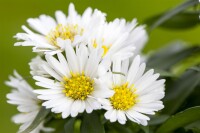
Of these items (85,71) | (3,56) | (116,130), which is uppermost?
(3,56)

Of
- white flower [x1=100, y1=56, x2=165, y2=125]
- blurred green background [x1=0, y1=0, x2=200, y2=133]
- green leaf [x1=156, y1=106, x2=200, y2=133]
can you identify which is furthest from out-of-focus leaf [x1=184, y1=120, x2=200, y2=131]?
blurred green background [x1=0, y1=0, x2=200, y2=133]

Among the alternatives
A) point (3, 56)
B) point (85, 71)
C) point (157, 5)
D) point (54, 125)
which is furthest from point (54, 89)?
point (157, 5)

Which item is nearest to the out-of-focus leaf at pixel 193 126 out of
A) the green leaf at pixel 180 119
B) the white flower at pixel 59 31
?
the green leaf at pixel 180 119

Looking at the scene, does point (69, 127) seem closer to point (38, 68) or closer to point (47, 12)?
point (38, 68)

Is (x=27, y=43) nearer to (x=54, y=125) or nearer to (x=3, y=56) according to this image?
(x=54, y=125)

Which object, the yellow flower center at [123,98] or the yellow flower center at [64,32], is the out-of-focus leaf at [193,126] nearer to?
the yellow flower center at [123,98]

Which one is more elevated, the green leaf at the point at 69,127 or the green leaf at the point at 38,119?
the green leaf at the point at 38,119

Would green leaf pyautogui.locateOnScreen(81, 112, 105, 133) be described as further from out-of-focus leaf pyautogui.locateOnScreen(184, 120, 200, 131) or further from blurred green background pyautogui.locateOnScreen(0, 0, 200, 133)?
blurred green background pyautogui.locateOnScreen(0, 0, 200, 133)

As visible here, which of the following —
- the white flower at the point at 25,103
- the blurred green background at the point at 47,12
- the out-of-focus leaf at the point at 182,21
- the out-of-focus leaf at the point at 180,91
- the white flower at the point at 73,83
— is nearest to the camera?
the white flower at the point at 73,83
